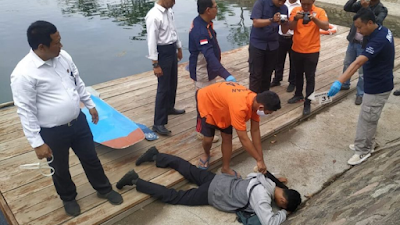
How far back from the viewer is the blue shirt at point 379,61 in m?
3.10

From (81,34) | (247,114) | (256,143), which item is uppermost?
(247,114)

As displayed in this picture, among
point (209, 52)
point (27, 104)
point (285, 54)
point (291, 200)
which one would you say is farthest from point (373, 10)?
point (27, 104)

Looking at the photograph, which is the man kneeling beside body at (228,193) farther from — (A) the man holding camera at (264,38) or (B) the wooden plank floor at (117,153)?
(A) the man holding camera at (264,38)

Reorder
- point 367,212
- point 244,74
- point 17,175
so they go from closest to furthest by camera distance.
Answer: point 367,212
point 17,175
point 244,74

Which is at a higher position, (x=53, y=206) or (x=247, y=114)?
(x=247, y=114)

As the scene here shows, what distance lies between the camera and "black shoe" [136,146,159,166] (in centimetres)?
354

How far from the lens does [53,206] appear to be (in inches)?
117

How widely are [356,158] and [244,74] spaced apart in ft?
8.88

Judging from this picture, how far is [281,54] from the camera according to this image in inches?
208

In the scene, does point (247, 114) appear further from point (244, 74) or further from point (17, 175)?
point (244, 74)

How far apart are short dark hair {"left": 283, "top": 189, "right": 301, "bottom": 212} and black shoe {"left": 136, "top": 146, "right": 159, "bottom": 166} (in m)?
1.39

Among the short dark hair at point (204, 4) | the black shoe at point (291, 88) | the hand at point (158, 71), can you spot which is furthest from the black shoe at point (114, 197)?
the black shoe at point (291, 88)

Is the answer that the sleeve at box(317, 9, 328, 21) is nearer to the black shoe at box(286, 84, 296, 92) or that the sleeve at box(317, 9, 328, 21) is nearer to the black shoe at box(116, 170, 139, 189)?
the black shoe at box(286, 84, 296, 92)

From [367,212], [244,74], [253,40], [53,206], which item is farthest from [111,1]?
[367,212]
